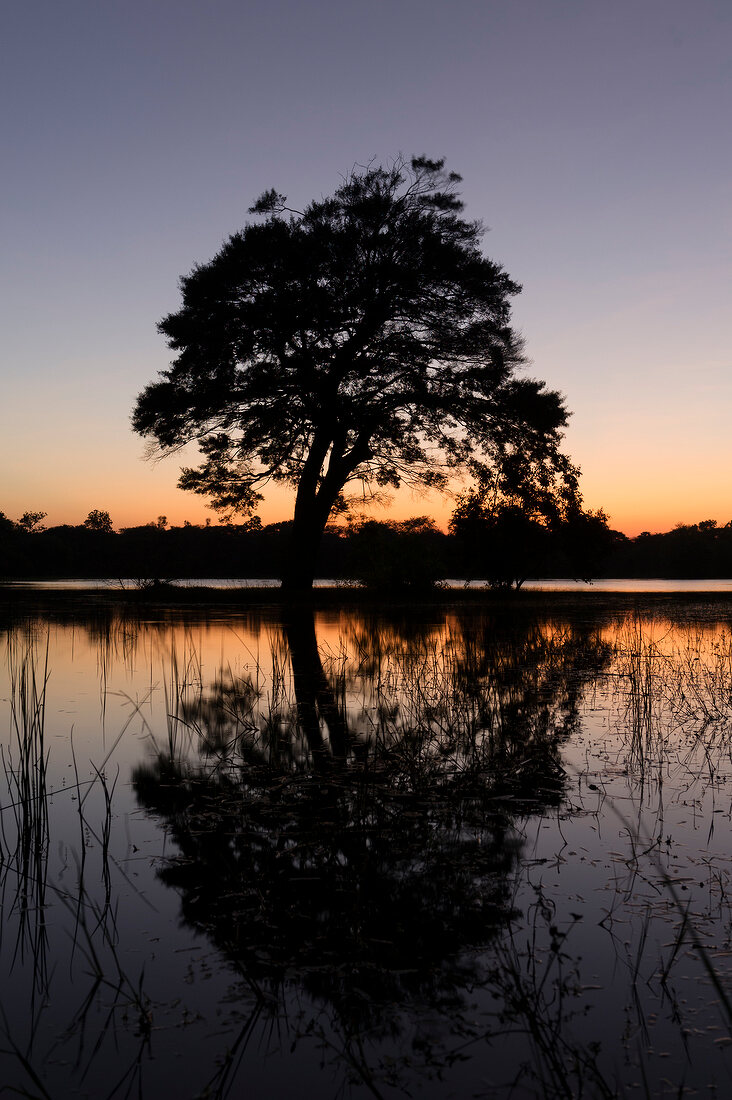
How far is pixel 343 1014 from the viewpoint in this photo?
1928 mm

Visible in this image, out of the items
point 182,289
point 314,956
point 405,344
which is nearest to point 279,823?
point 314,956

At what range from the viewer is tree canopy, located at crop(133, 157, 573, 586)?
74.7ft

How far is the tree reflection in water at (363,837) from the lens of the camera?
6.58 feet

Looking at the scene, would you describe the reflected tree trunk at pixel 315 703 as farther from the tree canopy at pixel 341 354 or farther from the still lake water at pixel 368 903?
the tree canopy at pixel 341 354

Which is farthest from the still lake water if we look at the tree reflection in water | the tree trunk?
the tree trunk

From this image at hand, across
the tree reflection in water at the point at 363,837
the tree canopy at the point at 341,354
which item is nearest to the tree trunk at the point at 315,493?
the tree canopy at the point at 341,354

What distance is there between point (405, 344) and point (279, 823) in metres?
21.1

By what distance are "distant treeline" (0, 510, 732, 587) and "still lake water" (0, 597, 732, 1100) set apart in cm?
1947

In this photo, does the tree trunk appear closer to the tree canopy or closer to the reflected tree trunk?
the tree canopy

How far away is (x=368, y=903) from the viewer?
8.27ft

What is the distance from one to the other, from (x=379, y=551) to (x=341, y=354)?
781 cm

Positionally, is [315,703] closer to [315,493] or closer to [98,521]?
[315,493]

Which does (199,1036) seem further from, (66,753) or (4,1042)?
(66,753)

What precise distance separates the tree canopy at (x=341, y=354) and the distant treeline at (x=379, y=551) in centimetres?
301
